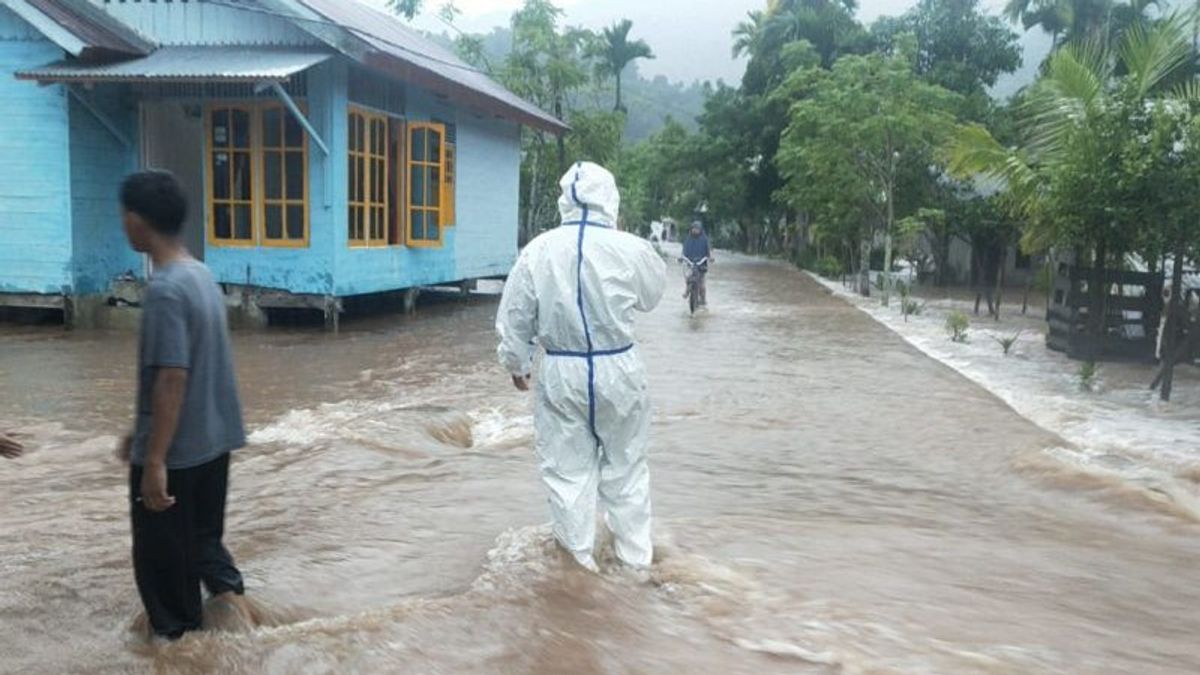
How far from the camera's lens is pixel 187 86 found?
1413 centimetres

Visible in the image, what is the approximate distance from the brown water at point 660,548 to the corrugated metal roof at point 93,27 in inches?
205

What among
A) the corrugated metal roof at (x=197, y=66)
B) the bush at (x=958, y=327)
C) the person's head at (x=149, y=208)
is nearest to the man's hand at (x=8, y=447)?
the person's head at (x=149, y=208)

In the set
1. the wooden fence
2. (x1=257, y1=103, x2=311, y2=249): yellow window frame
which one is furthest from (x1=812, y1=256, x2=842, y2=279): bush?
(x1=257, y1=103, x2=311, y2=249): yellow window frame

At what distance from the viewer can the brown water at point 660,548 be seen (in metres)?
4.13

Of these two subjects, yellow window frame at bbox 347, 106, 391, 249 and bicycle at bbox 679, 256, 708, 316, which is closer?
yellow window frame at bbox 347, 106, 391, 249

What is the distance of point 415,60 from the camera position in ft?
51.5

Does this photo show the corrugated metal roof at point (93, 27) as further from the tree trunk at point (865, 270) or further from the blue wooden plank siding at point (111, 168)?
the tree trunk at point (865, 270)

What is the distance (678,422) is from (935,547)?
3584 millimetres

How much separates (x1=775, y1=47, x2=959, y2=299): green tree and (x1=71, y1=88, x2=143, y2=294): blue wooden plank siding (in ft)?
41.2

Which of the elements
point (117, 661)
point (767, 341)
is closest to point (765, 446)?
point (117, 661)

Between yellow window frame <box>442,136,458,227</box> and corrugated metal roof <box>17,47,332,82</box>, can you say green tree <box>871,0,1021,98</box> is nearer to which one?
yellow window frame <box>442,136,458,227</box>

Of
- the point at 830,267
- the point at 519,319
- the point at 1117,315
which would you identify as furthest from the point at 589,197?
the point at 830,267

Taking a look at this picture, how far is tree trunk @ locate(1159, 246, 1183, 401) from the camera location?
34.1 ft

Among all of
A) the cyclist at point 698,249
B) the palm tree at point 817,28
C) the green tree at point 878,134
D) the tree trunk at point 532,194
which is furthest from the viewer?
the palm tree at point 817,28
